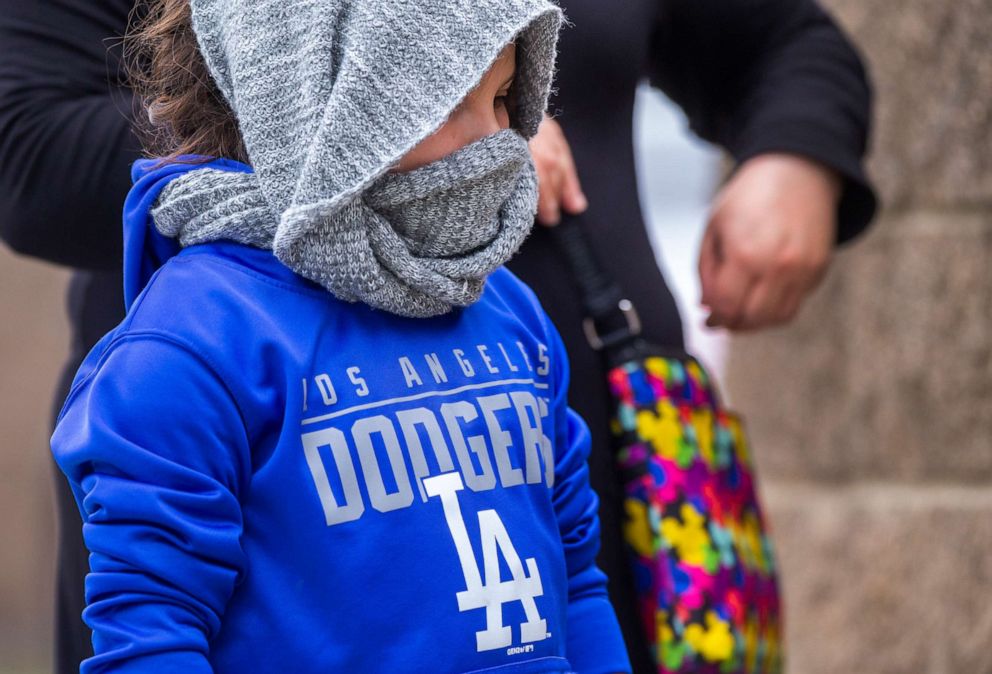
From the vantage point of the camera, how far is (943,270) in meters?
2.96

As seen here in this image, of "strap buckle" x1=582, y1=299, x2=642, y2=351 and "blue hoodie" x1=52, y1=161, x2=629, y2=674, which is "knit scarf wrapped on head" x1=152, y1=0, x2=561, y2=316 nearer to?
"blue hoodie" x1=52, y1=161, x2=629, y2=674

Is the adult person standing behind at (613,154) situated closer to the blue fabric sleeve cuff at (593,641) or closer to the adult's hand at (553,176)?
the adult's hand at (553,176)

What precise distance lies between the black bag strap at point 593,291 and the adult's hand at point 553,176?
0.07ft

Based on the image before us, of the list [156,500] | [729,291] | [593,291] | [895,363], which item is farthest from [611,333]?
[895,363]

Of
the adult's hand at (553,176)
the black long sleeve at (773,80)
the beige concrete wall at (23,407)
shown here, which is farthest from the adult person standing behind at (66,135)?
the beige concrete wall at (23,407)

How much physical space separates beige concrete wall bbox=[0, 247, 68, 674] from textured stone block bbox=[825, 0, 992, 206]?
3.97m

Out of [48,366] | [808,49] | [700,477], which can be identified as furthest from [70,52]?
[48,366]

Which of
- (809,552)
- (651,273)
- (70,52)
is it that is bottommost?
(809,552)

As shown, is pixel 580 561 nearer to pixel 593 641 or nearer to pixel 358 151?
pixel 593 641

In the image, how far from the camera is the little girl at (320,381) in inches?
48.5

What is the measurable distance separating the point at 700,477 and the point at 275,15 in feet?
2.98

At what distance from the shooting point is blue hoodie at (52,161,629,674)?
1.22 m

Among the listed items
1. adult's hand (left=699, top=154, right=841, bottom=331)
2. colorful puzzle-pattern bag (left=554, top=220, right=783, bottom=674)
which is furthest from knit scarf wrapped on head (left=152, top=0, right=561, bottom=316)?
adult's hand (left=699, top=154, right=841, bottom=331)

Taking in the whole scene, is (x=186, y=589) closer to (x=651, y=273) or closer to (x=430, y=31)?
(x=430, y=31)
